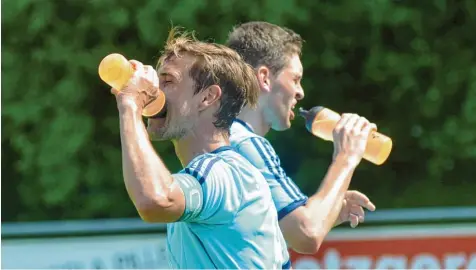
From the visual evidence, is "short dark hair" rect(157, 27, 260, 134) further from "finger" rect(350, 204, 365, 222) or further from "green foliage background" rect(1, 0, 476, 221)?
"green foliage background" rect(1, 0, 476, 221)

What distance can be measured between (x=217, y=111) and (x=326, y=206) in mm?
537

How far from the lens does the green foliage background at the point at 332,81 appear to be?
483cm

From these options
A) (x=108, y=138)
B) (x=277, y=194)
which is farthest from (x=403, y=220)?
(x=277, y=194)

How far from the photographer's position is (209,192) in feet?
6.73

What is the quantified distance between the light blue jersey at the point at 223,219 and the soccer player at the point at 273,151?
436 mm

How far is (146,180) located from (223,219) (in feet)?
0.81

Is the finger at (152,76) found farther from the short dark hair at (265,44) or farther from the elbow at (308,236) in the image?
the short dark hair at (265,44)

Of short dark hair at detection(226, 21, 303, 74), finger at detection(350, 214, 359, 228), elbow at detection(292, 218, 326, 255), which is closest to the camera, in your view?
elbow at detection(292, 218, 326, 255)

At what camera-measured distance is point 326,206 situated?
105 inches

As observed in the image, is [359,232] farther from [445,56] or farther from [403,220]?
[445,56]

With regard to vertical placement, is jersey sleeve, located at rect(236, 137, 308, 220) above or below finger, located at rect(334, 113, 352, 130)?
below

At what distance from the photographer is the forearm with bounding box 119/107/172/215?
194 cm

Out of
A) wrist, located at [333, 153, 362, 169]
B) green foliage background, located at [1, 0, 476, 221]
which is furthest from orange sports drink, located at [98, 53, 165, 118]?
green foliage background, located at [1, 0, 476, 221]

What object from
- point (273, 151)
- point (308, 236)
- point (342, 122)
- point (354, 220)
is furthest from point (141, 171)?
point (354, 220)
